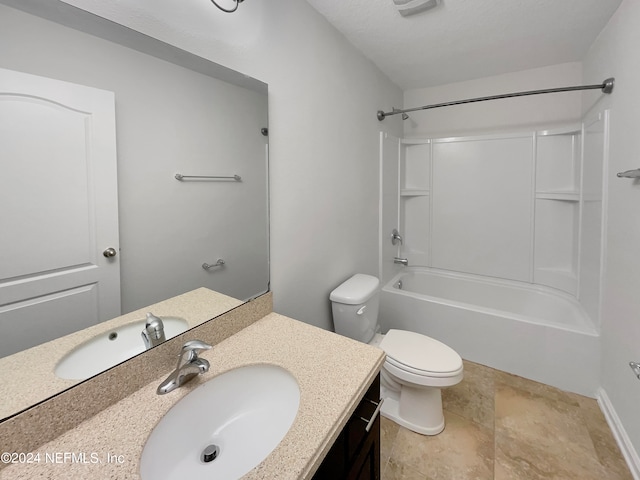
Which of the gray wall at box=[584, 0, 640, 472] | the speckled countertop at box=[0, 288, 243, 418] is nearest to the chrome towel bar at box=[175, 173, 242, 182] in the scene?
the speckled countertop at box=[0, 288, 243, 418]

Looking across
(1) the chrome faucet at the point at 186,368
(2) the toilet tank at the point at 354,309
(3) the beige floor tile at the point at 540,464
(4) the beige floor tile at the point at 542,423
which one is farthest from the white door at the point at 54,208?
(4) the beige floor tile at the point at 542,423

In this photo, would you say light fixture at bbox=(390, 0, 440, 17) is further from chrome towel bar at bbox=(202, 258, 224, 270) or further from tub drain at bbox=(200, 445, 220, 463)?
tub drain at bbox=(200, 445, 220, 463)

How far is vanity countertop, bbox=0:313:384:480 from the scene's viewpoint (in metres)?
0.58

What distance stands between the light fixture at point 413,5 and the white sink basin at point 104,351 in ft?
6.18

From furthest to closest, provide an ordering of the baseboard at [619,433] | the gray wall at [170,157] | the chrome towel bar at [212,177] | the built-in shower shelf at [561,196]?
1. the built-in shower shelf at [561,196]
2. the baseboard at [619,433]
3. the chrome towel bar at [212,177]
4. the gray wall at [170,157]

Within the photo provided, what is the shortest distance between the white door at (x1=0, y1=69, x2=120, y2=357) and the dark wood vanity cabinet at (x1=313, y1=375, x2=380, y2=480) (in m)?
0.74

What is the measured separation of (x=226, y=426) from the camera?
33.6 inches

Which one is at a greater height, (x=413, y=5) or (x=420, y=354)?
(x=413, y=5)

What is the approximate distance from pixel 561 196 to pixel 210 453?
9.80ft

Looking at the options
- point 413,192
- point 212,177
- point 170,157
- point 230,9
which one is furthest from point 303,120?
point 413,192

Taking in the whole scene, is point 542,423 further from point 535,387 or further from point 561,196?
point 561,196

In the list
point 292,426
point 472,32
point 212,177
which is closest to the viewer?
point 292,426

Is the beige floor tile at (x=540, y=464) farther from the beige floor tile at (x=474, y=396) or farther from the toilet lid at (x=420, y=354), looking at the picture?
the toilet lid at (x=420, y=354)

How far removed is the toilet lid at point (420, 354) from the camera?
4.97 ft
